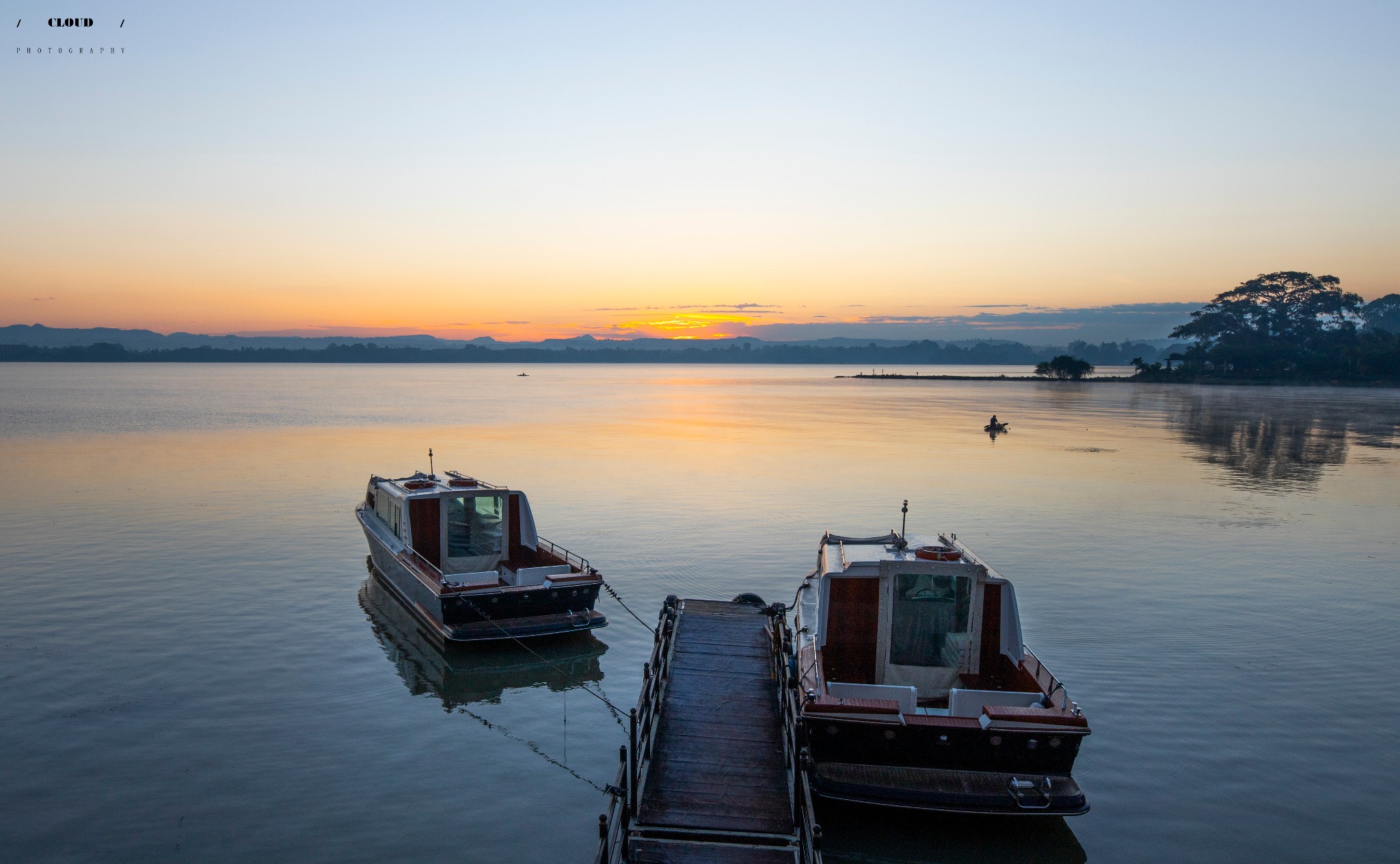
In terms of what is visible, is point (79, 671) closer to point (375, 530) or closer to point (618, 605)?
point (375, 530)

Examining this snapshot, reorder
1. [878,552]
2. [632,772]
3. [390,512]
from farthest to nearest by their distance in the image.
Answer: [390,512] < [878,552] < [632,772]

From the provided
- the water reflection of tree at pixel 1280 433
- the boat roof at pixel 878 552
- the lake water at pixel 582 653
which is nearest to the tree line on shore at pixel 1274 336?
the water reflection of tree at pixel 1280 433

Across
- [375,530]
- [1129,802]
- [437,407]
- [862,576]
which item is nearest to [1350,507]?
[1129,802]

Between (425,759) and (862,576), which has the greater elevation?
(862,576)

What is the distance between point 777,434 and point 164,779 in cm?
6323

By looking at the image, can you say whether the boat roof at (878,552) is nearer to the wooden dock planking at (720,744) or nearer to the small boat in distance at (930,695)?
the small boat in distance at (930,695)

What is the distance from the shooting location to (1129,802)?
12875 mm

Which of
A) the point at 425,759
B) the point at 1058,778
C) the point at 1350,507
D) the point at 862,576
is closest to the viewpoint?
the point at 1058,778

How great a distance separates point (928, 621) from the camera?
519 inches

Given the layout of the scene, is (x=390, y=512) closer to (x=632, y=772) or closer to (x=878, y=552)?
(x=878, y=552)

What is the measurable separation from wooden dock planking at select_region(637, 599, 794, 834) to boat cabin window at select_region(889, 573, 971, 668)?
230 centimetres

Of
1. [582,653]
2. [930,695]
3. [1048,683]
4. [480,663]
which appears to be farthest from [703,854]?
[480,663]

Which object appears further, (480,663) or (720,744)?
(480,663)

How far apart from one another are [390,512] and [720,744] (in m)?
14.1
